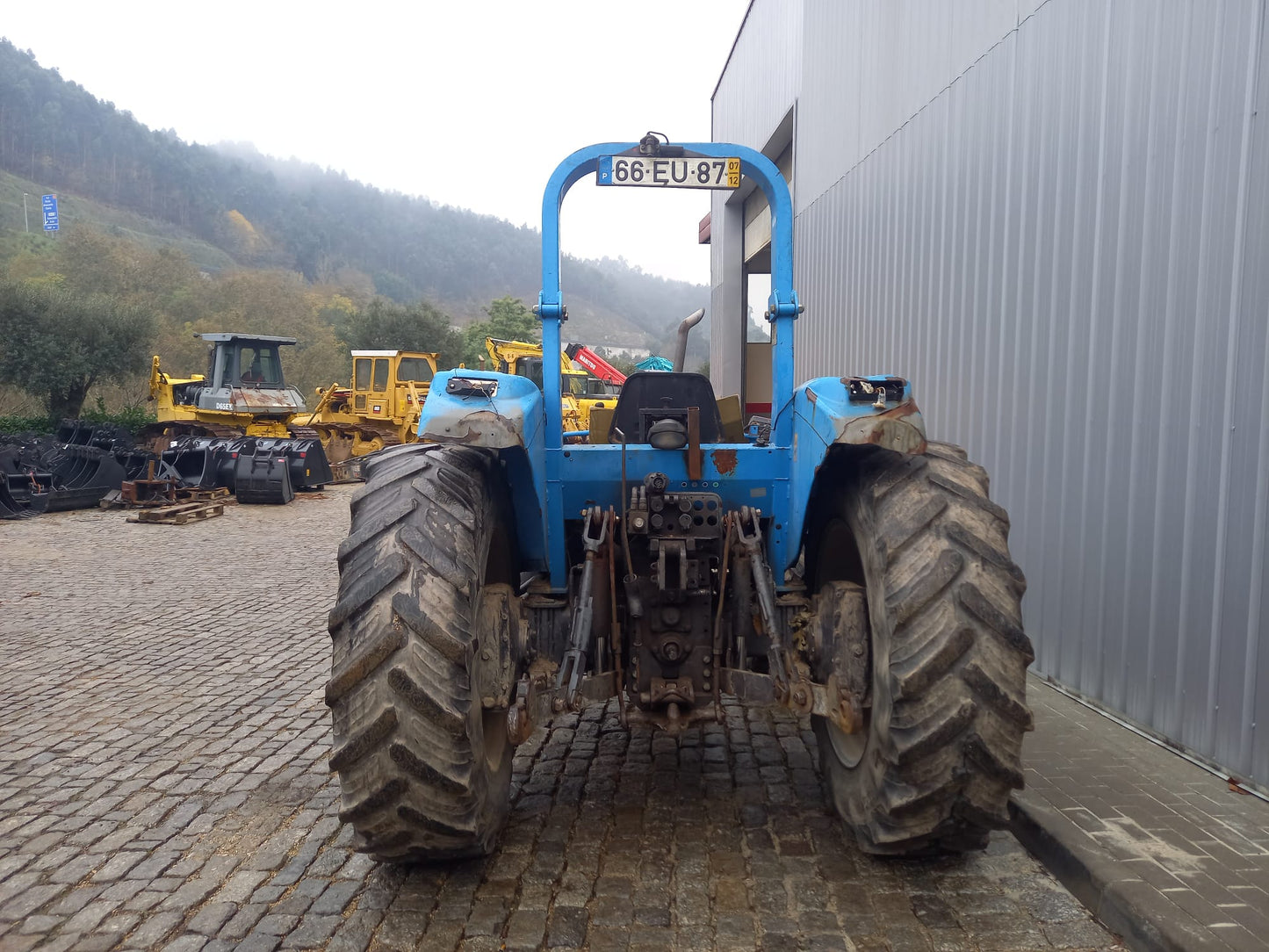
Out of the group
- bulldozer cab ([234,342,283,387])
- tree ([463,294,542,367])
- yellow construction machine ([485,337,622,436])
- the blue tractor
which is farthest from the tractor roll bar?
tree ([463,294,542,367])

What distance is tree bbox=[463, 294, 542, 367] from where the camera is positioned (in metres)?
55.2

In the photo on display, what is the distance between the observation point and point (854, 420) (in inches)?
126

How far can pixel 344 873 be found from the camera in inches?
133

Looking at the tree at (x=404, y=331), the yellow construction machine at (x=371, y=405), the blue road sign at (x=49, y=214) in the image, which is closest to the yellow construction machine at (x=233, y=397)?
the yellow construction machine at (x=371, y=405)

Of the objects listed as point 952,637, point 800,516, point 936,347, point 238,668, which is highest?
point 936,347

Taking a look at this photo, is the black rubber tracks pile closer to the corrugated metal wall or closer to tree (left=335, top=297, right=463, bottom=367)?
the corrugated metal wall

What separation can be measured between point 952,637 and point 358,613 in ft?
6.40

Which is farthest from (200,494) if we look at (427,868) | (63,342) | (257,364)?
(427,868)

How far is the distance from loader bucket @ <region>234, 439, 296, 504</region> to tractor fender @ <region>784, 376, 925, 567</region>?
47.9ft

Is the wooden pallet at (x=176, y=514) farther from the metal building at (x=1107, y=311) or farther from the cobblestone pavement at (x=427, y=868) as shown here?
the metal building at (x=1107, y=311)

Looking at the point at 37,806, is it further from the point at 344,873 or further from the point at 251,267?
the point at 251,267

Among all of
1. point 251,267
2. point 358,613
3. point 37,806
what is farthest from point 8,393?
point 251,267

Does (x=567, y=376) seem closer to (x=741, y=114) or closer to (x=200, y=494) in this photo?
(x=741, y=114)

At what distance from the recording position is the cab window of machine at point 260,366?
21516 millimetres
